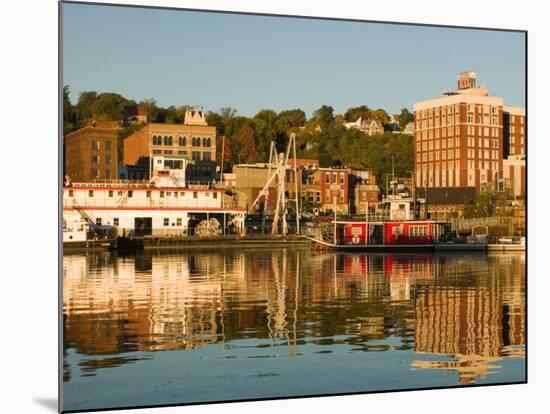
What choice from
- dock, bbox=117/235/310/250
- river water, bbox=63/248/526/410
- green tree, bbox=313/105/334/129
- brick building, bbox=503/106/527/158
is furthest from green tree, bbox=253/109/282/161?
brick building, bbox=503/106/527/158

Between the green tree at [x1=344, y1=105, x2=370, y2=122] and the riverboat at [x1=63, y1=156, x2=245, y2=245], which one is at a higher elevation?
the green tree at [x1=344, y1=105, x2=370, y2=122]

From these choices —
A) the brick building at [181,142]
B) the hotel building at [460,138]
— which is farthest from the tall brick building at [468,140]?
the brick building at [181,142]

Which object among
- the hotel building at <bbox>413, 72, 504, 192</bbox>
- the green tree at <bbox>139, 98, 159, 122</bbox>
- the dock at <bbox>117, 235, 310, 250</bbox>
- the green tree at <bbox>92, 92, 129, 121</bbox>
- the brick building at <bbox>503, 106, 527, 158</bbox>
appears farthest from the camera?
the dock at <bbox>117, 235, 310, 250</bbox>

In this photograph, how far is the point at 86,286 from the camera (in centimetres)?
865

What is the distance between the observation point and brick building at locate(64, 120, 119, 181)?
26.1ft

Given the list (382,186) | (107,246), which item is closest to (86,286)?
(107,246)

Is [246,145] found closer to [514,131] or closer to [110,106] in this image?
[110,106]

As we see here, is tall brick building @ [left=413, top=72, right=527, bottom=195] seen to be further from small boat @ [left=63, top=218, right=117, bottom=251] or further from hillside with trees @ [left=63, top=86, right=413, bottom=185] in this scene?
small boat @ [left=63, top=218, right=117, bottom=251]

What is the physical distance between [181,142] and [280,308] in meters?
1.66

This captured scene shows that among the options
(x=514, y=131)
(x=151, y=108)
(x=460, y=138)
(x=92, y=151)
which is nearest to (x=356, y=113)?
(x=460, y=138)

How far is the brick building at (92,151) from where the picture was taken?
313 inches

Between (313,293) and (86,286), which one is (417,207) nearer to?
(313,293)

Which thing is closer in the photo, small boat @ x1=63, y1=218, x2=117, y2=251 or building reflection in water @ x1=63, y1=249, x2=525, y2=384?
small boat @ x1=63, y1=218, x2=117, y2=251

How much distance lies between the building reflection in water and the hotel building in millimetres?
860
